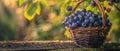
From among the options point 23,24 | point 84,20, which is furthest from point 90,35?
point 23,24

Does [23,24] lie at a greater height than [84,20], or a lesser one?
lesser

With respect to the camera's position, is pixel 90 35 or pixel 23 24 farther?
pixel 23 24

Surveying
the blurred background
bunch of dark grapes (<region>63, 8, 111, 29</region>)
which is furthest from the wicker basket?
the blurred background

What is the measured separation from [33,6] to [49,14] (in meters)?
2.50

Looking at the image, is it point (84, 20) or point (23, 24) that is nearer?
point (84, 20)

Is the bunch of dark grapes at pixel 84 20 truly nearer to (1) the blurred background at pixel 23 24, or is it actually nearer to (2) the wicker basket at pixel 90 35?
(2) the wicker basket at pixel 90 35

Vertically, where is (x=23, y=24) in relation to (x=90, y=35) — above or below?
below

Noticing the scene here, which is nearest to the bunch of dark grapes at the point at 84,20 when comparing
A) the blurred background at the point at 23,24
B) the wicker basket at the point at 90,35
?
the wicker basket at the point at 90,35

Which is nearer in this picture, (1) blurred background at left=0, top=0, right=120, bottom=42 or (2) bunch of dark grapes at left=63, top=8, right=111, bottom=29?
(2) bunch of dark grapes at left=63, top=8, right=111, bottom=29

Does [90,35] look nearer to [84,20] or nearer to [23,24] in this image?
[84,20]

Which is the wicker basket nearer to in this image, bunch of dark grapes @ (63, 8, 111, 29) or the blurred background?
bunch of dark grapes @ (63, 8, 111, 29)

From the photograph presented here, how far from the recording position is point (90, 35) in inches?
76.9

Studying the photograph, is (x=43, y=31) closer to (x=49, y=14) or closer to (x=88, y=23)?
(x=49, y=14)

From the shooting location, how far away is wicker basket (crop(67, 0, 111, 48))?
1.94 metres
